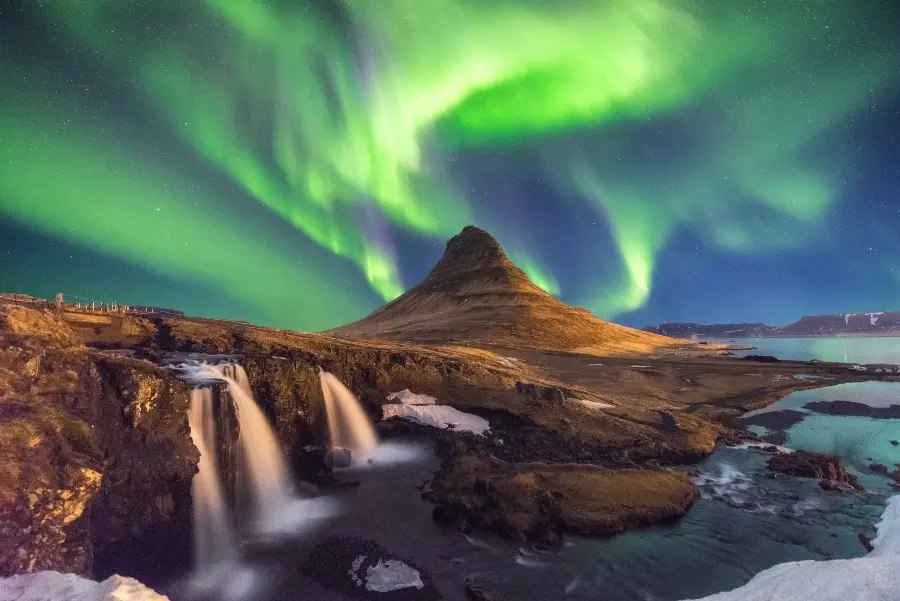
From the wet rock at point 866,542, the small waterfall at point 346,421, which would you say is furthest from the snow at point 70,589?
the wet rock at point 866,542

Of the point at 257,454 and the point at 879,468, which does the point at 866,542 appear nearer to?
the point at 879,468

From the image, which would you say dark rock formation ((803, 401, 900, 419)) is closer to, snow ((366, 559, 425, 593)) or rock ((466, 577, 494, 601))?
rock ((466, 577, 494, 601))

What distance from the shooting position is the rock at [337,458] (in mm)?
27469

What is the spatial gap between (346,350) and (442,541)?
2081 cm

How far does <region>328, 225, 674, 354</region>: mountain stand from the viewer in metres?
117

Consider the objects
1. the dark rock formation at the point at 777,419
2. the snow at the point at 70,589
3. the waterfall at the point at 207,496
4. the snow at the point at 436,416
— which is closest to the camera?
the snow at the point at 70,589

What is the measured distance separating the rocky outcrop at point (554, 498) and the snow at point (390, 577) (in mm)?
3807

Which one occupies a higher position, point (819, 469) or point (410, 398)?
point (410, 398)

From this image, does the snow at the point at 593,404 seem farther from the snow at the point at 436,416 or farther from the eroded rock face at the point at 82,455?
the eroded rock face at the point at 82,455

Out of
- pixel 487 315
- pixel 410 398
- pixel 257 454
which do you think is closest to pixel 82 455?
pixel 257 454

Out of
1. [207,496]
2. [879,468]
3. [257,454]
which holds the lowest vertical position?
[879,468]

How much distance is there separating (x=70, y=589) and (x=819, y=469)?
34184 mm

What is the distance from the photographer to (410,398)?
35750 mm

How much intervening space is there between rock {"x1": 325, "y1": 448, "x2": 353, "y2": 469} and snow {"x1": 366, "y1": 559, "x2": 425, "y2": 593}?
37.5 feet
